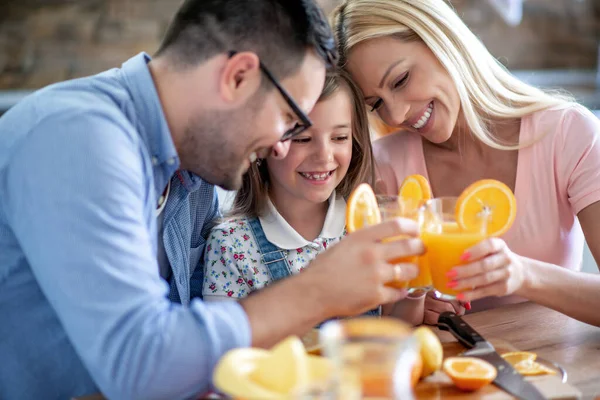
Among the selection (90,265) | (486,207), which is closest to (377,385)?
(90,265)

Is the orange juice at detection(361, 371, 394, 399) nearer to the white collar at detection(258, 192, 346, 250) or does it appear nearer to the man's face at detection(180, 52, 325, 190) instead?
the man's face at detection(180, 52, 325, 190)

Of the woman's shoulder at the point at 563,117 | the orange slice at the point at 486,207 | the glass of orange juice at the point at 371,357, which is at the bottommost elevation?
the glass of orange juice at the point at 371,357

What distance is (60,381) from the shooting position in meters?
1.42

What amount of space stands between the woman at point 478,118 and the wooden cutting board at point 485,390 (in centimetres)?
56

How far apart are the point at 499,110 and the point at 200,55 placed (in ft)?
3.42

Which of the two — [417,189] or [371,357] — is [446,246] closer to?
[417,189]

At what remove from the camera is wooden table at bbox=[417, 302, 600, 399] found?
135cm

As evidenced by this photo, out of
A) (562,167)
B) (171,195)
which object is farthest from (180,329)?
(562,167)

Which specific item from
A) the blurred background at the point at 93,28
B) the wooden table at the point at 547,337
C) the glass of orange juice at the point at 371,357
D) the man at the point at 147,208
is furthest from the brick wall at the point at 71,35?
the glass of orange juice at the point at 371,357

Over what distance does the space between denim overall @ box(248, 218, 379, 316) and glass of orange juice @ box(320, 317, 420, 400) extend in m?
1.19

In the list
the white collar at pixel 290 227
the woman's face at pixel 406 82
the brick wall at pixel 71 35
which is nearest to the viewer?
the woman's face at pixel 406 82

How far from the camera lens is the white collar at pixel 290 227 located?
207 cm

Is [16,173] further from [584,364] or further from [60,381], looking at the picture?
[584,364]

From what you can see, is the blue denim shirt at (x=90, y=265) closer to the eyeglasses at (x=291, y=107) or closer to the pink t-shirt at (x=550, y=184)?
the eyeglasses at (x=291, y=107)
